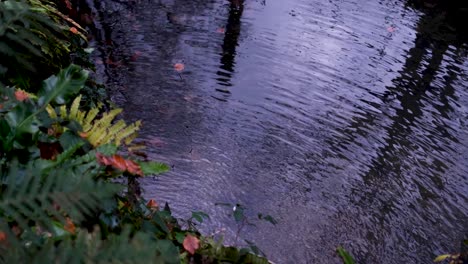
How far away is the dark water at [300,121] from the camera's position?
145 inches

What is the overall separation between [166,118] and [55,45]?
158 centimetres

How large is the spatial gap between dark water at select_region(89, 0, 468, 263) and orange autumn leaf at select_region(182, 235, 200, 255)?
1014 mm

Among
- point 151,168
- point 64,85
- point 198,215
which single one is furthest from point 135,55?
point 151,168

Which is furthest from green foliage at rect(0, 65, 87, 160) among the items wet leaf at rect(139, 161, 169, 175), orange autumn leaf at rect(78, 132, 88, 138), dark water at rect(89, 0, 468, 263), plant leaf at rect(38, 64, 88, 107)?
dark water at rect(89, 0, 468, 263)

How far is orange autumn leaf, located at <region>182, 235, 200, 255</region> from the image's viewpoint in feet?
7.57

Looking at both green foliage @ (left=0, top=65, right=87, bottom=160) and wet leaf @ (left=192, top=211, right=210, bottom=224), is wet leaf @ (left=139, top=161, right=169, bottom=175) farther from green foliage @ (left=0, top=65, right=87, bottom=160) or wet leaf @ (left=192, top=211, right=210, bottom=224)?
wet leaf @ (left=192, top=211, right=210, bottom=224)

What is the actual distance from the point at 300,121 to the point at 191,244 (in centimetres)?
287

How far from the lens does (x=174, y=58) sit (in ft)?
18.9

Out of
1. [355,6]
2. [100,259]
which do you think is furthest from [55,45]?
[355,6]

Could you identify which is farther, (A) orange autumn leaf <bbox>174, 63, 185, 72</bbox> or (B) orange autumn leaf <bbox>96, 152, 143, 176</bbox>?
(A) orange autumn leaf <bbox>174, 63, 185, 72</bbox>

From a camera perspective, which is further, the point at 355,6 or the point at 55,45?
the point at 355,6

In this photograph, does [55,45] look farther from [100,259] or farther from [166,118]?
[100,259]

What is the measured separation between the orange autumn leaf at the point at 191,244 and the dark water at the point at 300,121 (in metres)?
1.01

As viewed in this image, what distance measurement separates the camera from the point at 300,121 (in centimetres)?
496
